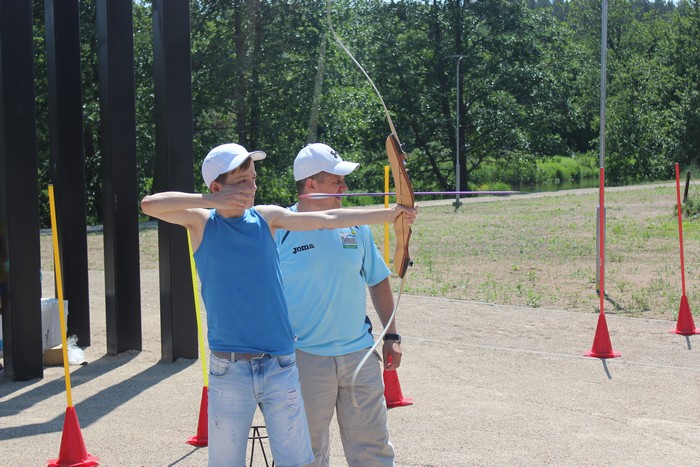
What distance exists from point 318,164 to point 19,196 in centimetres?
418

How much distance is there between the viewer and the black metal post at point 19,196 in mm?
7301

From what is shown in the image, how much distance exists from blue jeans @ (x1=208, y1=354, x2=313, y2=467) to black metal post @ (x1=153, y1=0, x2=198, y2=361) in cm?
474

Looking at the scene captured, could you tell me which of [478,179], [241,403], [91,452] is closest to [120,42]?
[91,452]

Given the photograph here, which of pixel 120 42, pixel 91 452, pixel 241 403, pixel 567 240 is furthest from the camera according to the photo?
pixel 567 240

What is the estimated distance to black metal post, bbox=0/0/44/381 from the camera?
7.30 m

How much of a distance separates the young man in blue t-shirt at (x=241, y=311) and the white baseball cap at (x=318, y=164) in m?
0.53

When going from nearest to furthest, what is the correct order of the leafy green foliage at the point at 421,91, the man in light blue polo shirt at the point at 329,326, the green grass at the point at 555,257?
1. the man in light blue polo shirt at the point at 329,326
2. the green grass at the point at 555,257
3. the leafy green foliage at the point at 421,91

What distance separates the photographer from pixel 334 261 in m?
3.97

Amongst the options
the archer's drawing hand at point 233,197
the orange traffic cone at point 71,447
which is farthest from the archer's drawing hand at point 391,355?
the orange traffic cone at point 71,447

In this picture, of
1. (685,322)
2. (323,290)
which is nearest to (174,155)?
(323,290)

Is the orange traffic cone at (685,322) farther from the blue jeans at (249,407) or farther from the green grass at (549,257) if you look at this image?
the blue jeans at (249,407)

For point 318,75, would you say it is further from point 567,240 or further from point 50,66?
point 50,66

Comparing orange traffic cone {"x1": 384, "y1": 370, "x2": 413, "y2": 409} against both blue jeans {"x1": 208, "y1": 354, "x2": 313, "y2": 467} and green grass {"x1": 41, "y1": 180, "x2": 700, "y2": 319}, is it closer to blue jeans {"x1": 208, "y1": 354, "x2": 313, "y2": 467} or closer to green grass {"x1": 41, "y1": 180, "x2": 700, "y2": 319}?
blue jeans {"x1": 208, "y1": 354, "x2": 313, "y2": 467}

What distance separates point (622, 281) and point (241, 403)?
11020 mm
